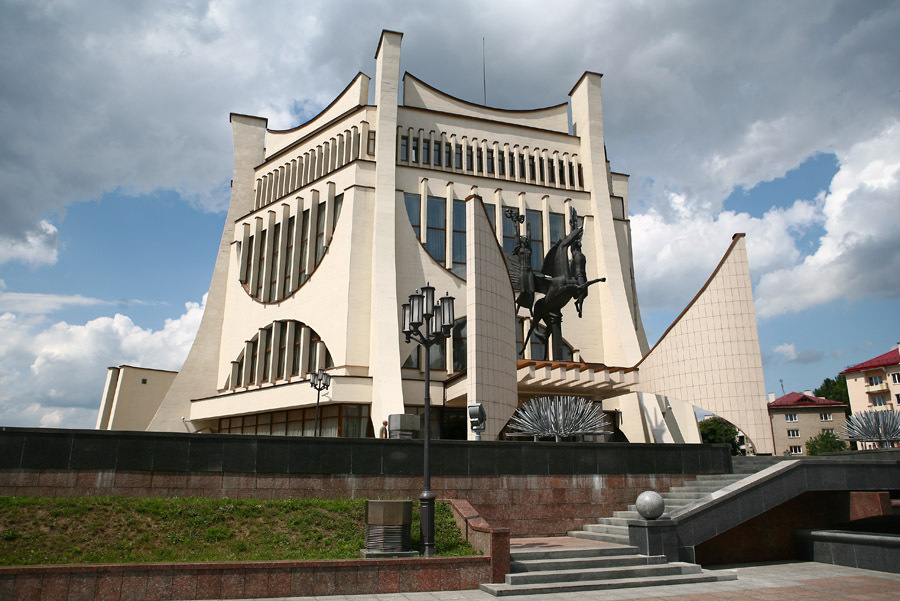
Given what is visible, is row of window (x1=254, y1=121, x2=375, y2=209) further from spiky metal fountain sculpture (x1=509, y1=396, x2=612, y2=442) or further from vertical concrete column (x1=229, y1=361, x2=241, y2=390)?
spiky metal fountain sculpture (x1=509, y1=396, x2=612, y2=442)

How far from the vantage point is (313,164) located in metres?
34.6

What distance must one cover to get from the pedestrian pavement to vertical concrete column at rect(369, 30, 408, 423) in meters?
15.8

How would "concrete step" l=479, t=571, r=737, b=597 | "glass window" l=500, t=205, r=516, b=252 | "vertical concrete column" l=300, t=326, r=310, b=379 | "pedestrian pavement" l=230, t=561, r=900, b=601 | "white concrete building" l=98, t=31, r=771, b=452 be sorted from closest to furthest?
"pedestrian pavement" l=230, t=561, r=900, b=601 → "concrete step" l=479, t=571, r=737, b=597 → "white concrete building" l=98, t=31, r=771, b=452 → "vertical concrete column" l=300, t=326, r=310, b=379 → "glass window" l=500, t=205, r=516, b=252

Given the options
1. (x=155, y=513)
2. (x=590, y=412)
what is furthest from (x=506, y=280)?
(x=155, y=513)

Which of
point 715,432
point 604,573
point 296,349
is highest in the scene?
point 296,349

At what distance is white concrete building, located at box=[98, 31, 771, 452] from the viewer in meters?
28.5

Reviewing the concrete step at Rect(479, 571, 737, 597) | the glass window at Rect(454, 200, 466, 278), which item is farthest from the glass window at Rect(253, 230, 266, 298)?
the concrete step at Rect(479, 571, 737, 597)

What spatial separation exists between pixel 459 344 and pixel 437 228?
6115 mm

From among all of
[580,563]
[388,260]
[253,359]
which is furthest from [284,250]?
[580,563]

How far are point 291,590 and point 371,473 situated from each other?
3.78 meters

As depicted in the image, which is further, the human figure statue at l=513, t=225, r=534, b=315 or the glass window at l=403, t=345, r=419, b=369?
the glass window at l=403, t=345, r=419, b=369

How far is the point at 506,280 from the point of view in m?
22.1

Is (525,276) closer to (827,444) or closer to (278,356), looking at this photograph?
(278,356)

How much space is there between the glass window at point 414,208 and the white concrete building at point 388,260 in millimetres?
71
